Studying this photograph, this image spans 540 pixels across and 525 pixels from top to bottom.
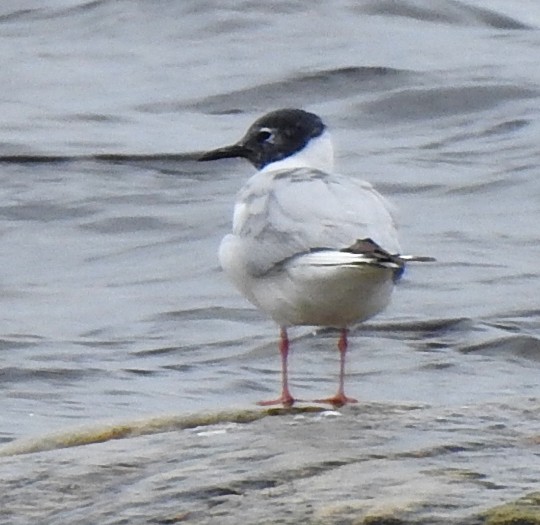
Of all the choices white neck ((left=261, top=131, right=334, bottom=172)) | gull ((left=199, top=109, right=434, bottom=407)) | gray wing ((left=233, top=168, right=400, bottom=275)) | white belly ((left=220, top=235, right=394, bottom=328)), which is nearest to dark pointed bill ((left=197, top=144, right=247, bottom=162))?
white neck ((left=261, top=131, right=334, bottom=172))

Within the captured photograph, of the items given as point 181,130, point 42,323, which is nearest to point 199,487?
point 42,323

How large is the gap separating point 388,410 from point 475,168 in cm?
863

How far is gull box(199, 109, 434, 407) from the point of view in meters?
A: 6.51

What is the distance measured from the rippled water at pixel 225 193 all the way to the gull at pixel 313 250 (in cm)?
46

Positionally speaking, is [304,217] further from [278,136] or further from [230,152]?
[230,152]

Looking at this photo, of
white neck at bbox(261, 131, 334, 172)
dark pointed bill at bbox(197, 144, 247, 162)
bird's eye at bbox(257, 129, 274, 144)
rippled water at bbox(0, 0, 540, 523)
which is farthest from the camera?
rippled water at bbox(0, 0, 540, 523)

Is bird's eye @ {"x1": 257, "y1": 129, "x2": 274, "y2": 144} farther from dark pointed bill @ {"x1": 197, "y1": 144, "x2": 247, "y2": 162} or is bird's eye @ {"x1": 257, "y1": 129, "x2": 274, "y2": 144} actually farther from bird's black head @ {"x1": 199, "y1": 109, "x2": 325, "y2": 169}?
dark pointed bill @ {"x1": 197, "y1": 144, "x2": 247, "y2": 162}

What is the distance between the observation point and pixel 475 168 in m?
14.9

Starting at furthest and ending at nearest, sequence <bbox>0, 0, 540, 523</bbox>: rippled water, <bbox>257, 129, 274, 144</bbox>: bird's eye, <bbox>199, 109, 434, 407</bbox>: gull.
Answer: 1. <bbox>0, 0, 540, 523</bbox>: rippled water
2. <bbox>257, 129, 274, 144</bbox>: bird's eye
3. <bbox>199, 109, 434, 407</bbox>: gull

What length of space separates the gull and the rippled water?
0.46m

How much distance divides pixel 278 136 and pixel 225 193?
6247 mm

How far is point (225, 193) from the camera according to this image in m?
14.4

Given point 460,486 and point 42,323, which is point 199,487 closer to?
point 460,486

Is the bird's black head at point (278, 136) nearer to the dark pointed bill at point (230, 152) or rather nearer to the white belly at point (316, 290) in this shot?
the dark pointed bill at point (230, 152)
